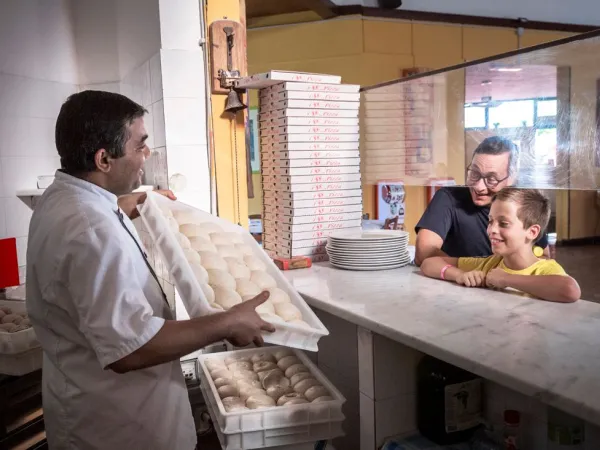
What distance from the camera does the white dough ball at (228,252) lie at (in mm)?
1991

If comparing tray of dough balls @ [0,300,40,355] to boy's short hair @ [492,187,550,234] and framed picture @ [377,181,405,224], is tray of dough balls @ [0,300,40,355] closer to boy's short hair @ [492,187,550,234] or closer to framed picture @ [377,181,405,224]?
boy's short hair @ [492,187,550,234]

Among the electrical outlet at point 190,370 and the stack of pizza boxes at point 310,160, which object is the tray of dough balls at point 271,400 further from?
the stack of pizza boxes at point 310,160

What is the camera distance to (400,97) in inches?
102

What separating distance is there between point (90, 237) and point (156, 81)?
55.1 inches

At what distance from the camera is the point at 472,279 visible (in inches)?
81.0

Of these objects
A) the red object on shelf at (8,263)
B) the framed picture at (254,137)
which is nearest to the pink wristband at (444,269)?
the red object on shelf at (8,263)

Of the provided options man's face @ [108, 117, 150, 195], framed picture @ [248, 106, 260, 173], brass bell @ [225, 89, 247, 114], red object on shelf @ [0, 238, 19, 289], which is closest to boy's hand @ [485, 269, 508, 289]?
man's face @ [108, 117, 150, 195]

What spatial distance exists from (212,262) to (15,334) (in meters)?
0.94

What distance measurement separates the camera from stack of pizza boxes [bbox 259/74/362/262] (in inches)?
98.1

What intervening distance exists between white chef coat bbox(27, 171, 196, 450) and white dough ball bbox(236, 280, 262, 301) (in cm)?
24

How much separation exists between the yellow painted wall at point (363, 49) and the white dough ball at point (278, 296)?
→ 147 inches

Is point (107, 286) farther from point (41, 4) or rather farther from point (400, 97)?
point (41, 4)

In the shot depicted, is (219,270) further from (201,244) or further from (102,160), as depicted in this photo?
(102,160)

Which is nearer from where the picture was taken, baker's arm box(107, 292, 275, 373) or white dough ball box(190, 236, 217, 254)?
baker's arm box(107, 292, 275, 373)
